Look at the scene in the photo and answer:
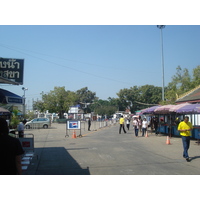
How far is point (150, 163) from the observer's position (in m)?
8.45

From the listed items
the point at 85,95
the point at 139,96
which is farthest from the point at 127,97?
the point at 85,95

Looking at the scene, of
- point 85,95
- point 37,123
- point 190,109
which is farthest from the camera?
point 85,95

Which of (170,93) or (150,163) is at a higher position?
(170,93)

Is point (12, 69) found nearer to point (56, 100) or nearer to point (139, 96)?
point (56, 100)

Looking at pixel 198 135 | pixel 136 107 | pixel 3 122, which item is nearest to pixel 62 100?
pixel 136 107

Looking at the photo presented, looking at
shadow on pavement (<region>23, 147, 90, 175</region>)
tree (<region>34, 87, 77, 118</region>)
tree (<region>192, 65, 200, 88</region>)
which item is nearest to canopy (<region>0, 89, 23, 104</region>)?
shadow on pavement (<region>23, 147, 90, 175</region>)

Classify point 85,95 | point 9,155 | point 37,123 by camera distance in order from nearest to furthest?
point 9,155, point 37,123, point 85,95

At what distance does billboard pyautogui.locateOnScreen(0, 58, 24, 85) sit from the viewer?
50.5 ft

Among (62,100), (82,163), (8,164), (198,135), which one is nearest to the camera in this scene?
(8,164)

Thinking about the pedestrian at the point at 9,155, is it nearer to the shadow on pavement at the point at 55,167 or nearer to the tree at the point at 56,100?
the shadow on pavement at the point at 55,167

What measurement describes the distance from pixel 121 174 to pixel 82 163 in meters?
2.13

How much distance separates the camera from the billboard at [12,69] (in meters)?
15.4

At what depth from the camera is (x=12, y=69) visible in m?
15.8

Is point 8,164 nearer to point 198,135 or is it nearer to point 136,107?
point 198,135
